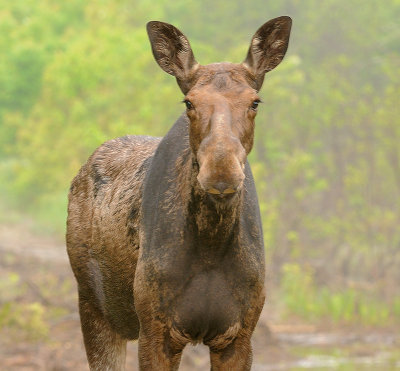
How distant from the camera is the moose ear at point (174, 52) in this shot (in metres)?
5.23

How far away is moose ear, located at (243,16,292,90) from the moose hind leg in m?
2.47

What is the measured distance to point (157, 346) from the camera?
206 inches

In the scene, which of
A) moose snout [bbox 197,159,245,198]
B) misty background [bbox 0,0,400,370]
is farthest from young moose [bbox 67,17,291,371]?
misty background [bbox 0,0,400,370]

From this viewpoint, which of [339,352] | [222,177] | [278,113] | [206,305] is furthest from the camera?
[278,113]

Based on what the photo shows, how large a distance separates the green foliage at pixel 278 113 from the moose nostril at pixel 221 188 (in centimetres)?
1252

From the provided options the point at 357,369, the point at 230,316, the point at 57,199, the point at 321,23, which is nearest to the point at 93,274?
the point at 230,316

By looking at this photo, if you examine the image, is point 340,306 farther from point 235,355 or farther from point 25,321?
point 235,355

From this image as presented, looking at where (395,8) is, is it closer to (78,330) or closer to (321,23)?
(321,23)

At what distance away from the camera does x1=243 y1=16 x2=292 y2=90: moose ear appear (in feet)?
17.5

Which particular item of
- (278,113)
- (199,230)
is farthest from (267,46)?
(278,113)

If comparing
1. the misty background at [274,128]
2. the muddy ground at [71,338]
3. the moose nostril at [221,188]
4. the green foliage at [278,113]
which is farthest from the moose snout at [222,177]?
the green foliage at [278,113]

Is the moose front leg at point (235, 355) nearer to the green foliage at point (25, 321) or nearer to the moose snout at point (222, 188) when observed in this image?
the moose snout at point (222, 188)

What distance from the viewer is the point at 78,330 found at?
49.2 ft

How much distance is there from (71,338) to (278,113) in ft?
60.4
